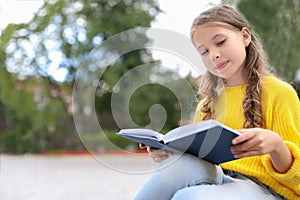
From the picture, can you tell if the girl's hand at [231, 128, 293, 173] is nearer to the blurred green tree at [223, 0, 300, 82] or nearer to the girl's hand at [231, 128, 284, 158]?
the girl's hand at [231, 128, 284, 158]

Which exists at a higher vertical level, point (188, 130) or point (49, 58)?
point (188, 130)

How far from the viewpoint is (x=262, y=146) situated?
87 cm

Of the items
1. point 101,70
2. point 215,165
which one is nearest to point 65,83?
point 101,70

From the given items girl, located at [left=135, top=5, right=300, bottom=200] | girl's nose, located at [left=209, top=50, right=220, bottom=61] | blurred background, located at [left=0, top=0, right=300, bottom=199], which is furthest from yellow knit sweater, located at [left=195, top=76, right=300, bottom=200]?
blurred background, located at [left=0, top=0, right=300, bottom=199]

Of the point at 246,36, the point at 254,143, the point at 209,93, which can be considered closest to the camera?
the point at 254,143

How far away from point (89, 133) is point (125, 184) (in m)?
2.65

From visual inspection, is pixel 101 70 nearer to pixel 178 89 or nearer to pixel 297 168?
pixel 178 89

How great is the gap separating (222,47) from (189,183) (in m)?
0.30

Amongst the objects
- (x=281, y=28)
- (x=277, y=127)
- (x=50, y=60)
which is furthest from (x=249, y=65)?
(x=50, y=60)

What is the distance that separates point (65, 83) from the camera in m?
7.31

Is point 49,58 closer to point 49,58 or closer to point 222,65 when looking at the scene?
point 49,58

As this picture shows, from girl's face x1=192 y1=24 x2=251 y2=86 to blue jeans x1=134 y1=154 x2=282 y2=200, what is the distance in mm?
224

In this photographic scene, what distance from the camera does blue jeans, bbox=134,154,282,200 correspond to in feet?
3.04

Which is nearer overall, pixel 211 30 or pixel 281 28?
pixel 211 30
